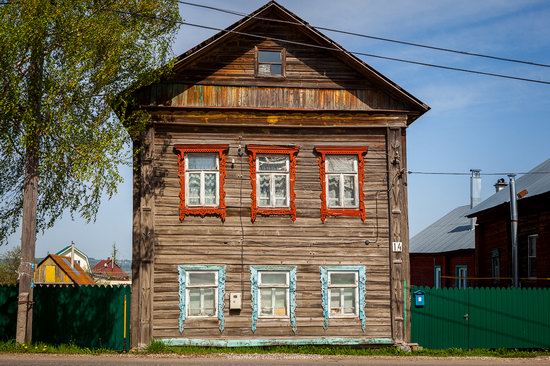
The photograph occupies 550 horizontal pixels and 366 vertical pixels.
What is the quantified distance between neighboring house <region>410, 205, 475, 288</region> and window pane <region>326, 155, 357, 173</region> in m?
19.3

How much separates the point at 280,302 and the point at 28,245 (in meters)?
7.33

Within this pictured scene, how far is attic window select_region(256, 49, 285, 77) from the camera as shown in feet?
71.3

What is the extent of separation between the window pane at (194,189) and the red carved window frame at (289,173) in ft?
5.15

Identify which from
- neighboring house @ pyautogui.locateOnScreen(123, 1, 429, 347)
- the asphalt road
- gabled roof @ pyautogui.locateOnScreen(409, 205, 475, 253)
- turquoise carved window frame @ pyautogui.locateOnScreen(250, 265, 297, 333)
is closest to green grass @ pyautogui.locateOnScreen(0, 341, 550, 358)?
neighboring house @ pyautogui.locateOnScreen(123, 1, 429, 347)

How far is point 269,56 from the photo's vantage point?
21812mm

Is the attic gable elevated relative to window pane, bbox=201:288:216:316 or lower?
elevated

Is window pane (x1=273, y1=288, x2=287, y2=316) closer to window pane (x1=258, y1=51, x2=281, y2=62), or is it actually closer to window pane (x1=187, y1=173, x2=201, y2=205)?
window pane (x1=187, y1=173, x2=201, y2=205)

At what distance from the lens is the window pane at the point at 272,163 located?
845 inches

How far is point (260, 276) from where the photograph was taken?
21.1m

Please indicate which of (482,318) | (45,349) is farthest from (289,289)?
(45,349)

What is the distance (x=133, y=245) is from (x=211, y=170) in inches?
124

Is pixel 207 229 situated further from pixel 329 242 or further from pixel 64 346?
pixel 64 346

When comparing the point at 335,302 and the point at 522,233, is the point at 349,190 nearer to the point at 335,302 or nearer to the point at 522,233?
the point at 335,302

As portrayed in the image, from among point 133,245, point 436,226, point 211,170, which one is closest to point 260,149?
point 211,170
